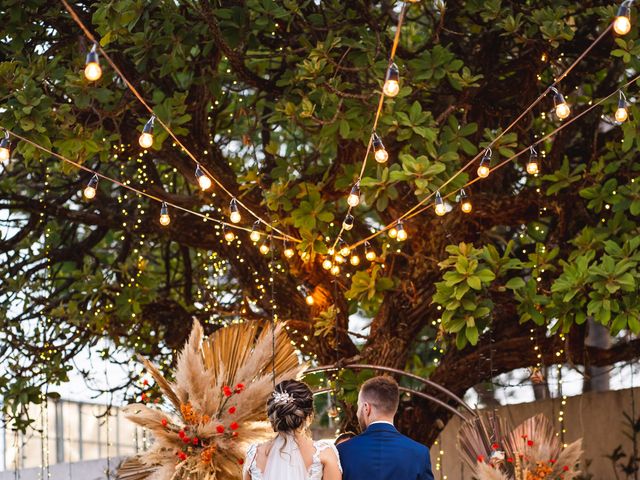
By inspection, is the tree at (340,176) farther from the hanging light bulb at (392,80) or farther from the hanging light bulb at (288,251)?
the hanging light bulb at (392,80)

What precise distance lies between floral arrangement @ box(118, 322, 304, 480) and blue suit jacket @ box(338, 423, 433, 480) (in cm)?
109

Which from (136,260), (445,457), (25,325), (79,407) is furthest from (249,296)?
(79,407)

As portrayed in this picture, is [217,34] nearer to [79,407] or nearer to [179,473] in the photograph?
[179,473]

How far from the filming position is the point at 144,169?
7.64 metres

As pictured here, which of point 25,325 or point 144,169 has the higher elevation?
point 144,169

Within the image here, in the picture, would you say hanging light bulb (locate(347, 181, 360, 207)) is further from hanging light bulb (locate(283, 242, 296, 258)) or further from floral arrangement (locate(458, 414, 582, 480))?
floral arrangement (locate(458, 414, 582, 480))

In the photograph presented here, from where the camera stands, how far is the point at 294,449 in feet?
13.4

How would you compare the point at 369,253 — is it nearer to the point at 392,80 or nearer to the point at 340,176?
the point at 340,176

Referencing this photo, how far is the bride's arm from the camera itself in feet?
13.2

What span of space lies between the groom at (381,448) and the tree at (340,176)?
6.75 ft

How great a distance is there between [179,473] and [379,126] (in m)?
2.28

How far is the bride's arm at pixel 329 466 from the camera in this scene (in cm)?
403

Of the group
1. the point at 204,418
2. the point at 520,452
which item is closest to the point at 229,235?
the point at 204,418

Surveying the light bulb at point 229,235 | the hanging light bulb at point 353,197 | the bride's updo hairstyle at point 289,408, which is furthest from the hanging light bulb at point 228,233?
the bride's updo hairstyle at point 289,408
